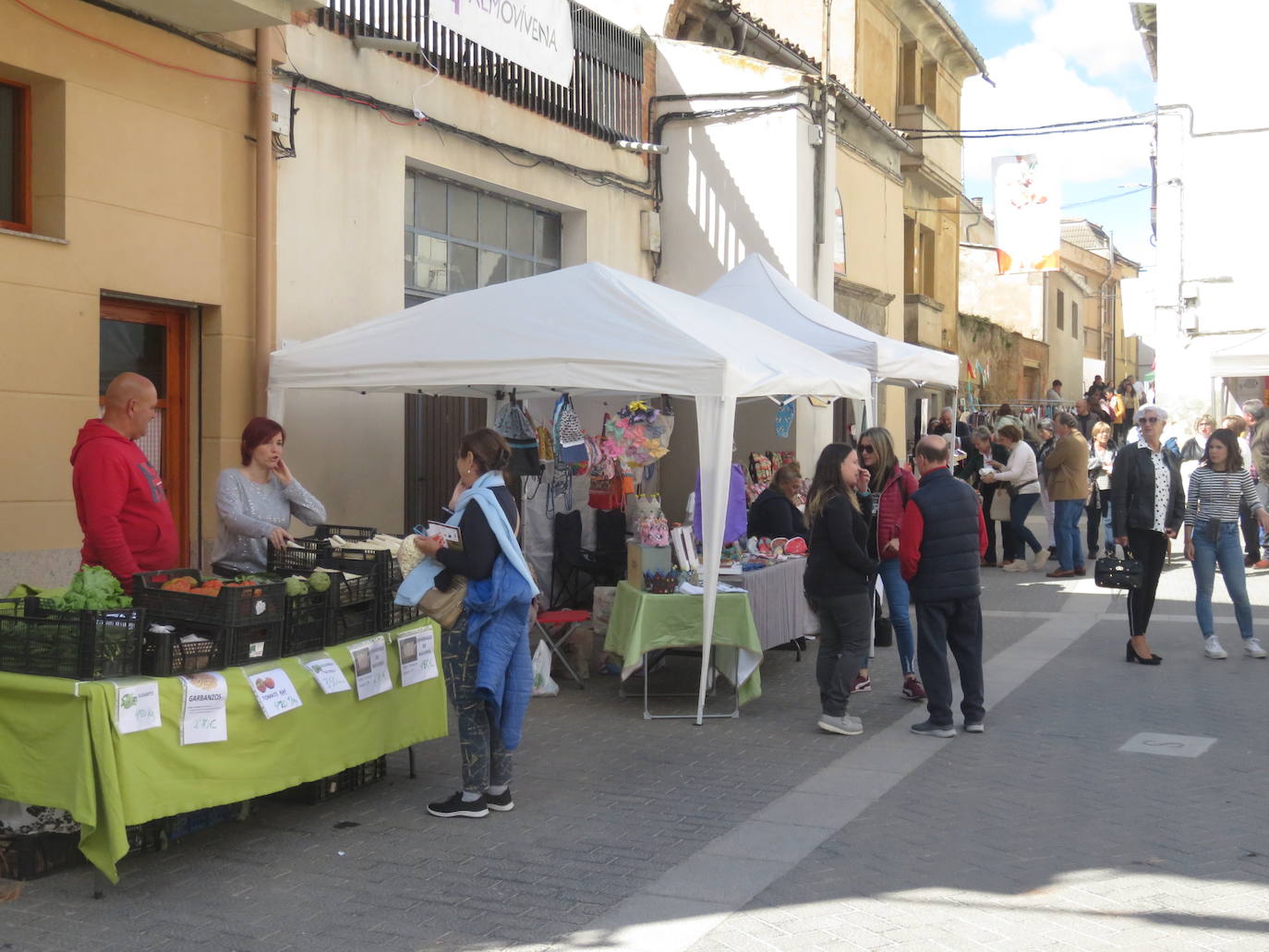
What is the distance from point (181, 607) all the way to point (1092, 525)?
12.8 meters

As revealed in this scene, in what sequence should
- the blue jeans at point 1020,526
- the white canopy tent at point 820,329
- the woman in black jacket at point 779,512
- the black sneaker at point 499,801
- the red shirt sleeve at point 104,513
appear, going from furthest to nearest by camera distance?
1. the blue jeans at point 1020,526
2. the white canopy tent at point 820,329
3. the woman in black jacket at point 779,512
4. the black sneaker at point 499,801
5. the red shirt sleeve at point 104,513

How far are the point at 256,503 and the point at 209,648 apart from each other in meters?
1.66

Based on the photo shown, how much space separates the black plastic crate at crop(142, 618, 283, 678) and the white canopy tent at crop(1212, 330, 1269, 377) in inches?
524

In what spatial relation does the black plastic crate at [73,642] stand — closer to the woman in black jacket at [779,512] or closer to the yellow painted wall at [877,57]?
the woman in black jacket at [779,512]

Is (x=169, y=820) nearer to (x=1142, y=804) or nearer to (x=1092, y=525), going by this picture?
(x=1142, y=804)

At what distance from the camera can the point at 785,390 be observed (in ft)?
26.9

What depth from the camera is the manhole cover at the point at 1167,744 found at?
679 cm

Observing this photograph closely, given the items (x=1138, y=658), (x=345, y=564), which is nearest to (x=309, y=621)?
(x=345, y=564)

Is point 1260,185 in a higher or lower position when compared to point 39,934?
higher

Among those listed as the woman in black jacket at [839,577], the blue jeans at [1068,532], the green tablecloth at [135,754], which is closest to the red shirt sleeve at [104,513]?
the green tablecloth at [135,754]

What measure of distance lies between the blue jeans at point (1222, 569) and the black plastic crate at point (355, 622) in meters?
6.25

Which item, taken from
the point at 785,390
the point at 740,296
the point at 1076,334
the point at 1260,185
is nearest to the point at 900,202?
the point at 1260,185

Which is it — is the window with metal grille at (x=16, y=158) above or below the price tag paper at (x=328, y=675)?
above

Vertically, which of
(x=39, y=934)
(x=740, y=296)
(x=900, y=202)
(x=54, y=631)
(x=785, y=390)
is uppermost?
(x=900, y=202)
